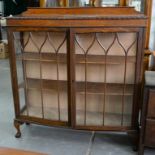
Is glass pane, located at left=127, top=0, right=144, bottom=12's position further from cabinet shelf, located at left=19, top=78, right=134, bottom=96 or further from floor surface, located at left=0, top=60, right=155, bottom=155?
floor surface, located at left=0, top=60, right=155, bottom=155

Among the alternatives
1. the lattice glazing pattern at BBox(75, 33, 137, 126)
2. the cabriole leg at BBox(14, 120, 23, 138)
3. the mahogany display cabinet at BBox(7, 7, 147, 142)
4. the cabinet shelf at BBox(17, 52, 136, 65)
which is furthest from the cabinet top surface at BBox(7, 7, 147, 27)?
the cabriole leg at BBox(14, 120, 23, 138)

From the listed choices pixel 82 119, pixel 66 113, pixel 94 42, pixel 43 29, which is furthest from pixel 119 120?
pixel 43 29

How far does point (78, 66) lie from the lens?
80.7 inches

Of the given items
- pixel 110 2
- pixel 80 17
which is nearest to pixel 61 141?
pixel 80 17

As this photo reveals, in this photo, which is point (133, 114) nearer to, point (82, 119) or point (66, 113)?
point (82, 119)

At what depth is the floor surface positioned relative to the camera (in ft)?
6.87

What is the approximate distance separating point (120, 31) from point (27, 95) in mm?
1087

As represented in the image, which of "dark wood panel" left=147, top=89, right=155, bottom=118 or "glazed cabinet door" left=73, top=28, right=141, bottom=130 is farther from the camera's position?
"glazed cabinet door" left=73, top=28, right=141, bottom=130

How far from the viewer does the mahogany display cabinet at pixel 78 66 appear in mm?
1863

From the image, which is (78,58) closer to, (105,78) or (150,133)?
(105,78)

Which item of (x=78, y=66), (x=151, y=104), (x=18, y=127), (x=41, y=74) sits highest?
(x=78, y=66)

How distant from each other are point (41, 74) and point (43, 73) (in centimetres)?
2

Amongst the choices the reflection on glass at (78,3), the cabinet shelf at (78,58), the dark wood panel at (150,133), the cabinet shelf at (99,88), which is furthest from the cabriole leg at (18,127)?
the reflection on glass at (78,3)

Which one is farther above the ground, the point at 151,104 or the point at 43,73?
the point at 43,73
